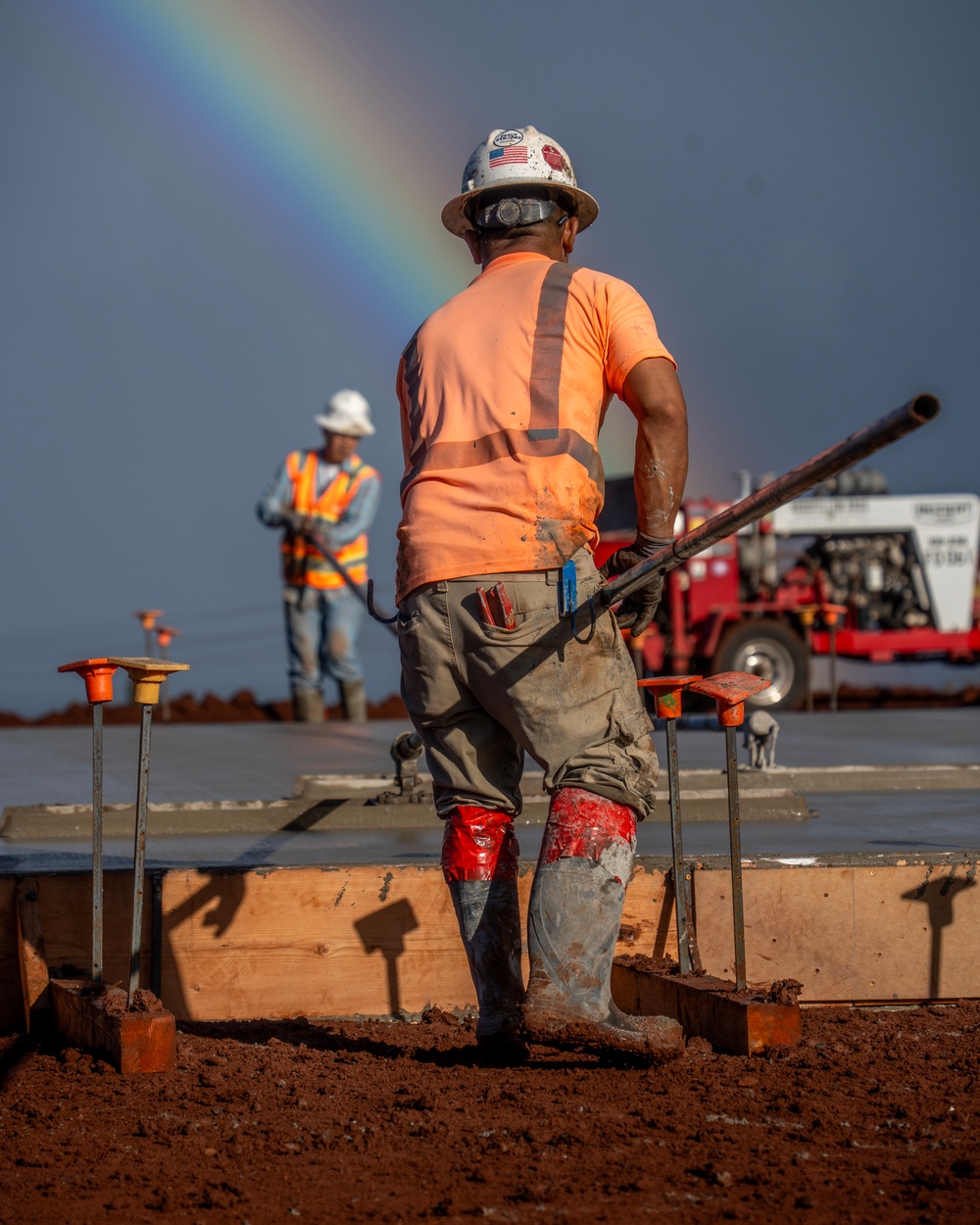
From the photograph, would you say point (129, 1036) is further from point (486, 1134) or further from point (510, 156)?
point (510, 156)

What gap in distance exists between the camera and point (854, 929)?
3.61 meters

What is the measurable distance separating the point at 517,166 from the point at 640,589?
1.02m

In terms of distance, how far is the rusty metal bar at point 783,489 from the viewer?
245 centimetres

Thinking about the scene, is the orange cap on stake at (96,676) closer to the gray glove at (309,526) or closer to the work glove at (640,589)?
the work glove at (640,589)

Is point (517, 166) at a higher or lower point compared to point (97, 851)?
higher

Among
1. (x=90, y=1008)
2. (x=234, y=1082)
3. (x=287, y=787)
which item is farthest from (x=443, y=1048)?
(x=287, y=787)

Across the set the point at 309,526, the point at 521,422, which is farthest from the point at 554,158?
the point at 309,526

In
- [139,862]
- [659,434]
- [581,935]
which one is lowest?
[581,935]

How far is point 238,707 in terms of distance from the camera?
16109mm

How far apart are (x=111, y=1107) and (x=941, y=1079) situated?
5.40 ft

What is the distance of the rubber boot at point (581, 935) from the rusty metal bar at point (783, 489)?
0.46 meters

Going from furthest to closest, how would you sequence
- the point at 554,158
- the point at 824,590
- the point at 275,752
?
the point at 824,590 → the point at 275,752 → the point at 554,158

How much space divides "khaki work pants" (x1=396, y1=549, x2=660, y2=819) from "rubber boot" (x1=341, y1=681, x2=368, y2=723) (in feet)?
28.2

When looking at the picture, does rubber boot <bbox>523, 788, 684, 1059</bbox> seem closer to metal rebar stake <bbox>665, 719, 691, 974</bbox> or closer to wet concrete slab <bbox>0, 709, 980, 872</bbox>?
metal rebar stake <bbox>665, 719, 691, 974</bbox>
